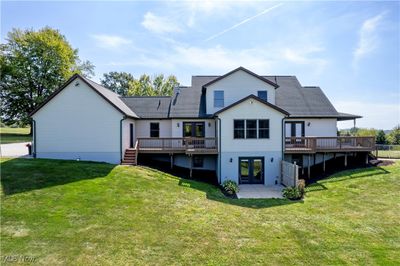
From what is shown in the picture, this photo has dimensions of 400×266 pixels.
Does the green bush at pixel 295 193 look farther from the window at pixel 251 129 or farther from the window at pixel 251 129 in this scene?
the window at pixel 251 129

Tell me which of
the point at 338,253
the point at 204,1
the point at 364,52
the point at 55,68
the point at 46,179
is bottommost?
the point at 338,253

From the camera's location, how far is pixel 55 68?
126 ft

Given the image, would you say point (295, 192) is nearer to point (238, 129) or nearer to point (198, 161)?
point (238, 129)

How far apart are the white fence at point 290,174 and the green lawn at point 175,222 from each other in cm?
122

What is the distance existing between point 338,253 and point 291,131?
14325 mm

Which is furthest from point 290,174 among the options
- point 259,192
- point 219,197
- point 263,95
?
point 263,95

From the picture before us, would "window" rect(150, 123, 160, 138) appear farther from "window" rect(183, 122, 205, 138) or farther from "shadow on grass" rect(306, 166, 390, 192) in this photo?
"shadow on grass" rect(306, 166, 390, 192)

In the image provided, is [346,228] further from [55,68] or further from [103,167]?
[55,68]

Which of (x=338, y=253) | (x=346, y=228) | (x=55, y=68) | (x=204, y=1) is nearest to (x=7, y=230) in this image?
(x=338, y=253)

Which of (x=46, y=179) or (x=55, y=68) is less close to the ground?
(x=55, y=68)


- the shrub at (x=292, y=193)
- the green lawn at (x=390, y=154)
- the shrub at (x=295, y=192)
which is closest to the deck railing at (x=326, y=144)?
the shrub at (x=295, y=192)

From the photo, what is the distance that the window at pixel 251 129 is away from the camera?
1831cm

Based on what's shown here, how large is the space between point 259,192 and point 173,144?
8.09m

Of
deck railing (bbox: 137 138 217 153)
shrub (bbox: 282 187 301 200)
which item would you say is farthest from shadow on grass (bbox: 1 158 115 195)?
shrub (bbox: 282 187 301 200)
